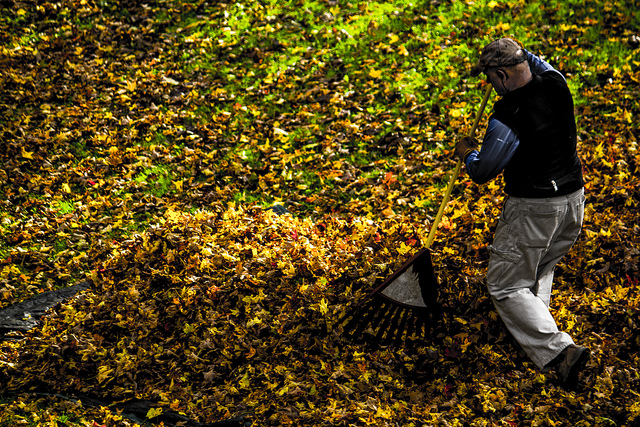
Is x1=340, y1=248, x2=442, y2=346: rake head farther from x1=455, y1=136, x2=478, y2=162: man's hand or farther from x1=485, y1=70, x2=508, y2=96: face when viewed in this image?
x1=485, y1=70, x2=508, y2=96: face

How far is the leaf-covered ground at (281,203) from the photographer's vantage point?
11.7ft

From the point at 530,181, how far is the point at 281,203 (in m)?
2.89

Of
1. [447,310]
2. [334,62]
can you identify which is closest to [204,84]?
[334,62]

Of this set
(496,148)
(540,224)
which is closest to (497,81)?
(496,148)

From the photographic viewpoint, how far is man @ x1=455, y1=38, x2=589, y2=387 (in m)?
3.03

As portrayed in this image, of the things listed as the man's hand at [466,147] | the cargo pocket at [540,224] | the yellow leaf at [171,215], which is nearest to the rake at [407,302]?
the man's hand at [466,147]

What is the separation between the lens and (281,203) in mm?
5438

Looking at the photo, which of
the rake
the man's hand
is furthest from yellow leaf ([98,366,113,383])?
the man's hand

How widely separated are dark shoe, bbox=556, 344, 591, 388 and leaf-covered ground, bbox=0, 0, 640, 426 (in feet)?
0.81

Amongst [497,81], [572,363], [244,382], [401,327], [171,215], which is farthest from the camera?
[171,215]

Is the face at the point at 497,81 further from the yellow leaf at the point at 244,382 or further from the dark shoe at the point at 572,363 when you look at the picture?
the yellow leaf at the point at 244,382

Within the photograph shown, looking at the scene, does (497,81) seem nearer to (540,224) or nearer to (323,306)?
(540,224)

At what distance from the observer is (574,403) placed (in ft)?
11.1

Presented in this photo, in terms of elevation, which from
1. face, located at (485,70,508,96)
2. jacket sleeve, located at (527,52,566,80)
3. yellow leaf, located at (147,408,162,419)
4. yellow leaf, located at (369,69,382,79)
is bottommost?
yellow leaf, located at (147,408,162,419)
